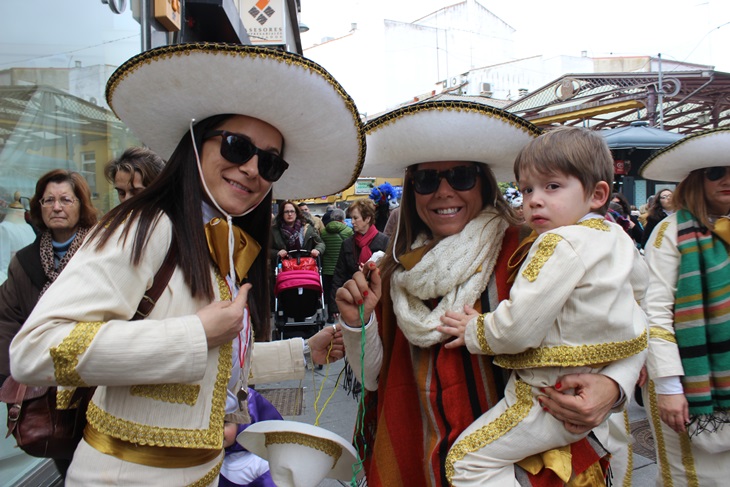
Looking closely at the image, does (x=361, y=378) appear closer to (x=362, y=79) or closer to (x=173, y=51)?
(x=173, y=51)

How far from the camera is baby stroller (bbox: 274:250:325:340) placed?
256 inches

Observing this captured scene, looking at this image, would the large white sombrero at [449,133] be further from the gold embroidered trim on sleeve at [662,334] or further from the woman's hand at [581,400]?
the gold embroidered trim on sleeve at [662,334]

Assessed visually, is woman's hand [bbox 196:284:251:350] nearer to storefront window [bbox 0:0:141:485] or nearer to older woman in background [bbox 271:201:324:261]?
storefront window [bbox 0:0:141:485]

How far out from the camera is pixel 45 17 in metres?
3.62

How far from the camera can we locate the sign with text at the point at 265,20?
841 cm

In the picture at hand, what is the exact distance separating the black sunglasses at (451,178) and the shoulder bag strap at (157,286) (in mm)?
949

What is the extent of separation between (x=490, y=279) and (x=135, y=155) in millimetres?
2388

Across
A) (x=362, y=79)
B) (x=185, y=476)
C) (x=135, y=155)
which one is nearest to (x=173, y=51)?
(x=185, y=476)

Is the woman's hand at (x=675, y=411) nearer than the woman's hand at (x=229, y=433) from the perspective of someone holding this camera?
No

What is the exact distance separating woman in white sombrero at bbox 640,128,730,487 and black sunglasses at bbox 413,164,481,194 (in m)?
1.17

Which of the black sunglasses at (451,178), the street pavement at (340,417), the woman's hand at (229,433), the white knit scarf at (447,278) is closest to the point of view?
the white knit scarf at (447,278)

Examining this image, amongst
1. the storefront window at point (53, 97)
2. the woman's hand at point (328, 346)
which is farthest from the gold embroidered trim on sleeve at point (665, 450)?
the storefront window at point (53, 97)

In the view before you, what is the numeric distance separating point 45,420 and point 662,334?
2.53 metres

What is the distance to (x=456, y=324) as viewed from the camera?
1.62 meters
